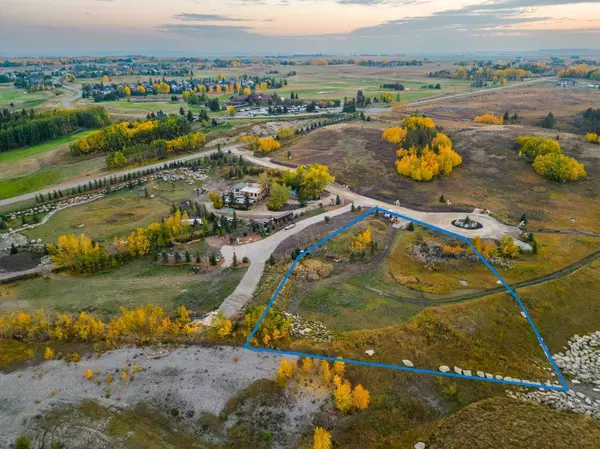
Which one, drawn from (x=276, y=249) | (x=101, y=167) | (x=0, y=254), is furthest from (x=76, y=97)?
(x=276, y=249)

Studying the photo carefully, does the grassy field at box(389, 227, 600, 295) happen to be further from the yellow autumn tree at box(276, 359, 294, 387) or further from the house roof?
the house roof

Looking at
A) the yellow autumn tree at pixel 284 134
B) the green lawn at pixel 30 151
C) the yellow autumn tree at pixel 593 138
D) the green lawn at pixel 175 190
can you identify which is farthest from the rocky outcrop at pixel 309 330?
the yellow autumn tree at pixel 593 138

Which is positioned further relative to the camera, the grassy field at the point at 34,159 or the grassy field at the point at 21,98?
the grassy field at the point at 21,98

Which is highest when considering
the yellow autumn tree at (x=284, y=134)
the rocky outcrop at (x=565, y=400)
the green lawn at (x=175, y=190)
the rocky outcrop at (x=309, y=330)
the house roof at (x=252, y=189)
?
the yellow autumn tree at (x=284, y=134)

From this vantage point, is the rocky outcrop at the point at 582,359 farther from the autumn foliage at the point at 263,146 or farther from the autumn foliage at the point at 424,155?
the autumn foliage at the point at 263,146

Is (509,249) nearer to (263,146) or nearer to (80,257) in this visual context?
(80,257)

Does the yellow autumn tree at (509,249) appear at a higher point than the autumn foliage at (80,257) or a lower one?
lower

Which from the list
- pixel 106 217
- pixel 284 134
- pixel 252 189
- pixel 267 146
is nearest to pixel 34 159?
pixel 106 217
